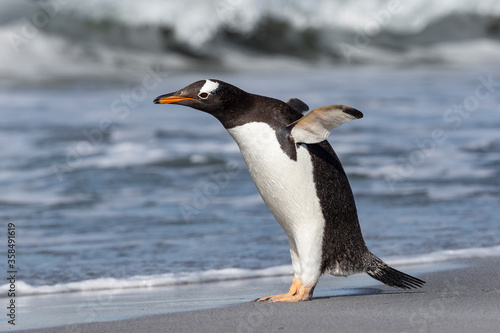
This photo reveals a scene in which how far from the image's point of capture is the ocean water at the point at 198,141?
6.33 m

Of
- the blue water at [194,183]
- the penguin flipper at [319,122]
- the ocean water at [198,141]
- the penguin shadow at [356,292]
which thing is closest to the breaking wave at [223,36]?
the ocean water at [198,141]

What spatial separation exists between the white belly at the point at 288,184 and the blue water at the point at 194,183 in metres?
1.32

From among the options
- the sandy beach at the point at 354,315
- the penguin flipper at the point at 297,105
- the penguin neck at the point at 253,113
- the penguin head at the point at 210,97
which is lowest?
the sandy beach at the point at 354,315

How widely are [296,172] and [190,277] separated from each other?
1.58 m

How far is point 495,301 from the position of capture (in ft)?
13.4

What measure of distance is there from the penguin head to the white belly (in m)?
0.14

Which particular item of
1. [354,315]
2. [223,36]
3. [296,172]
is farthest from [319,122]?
[223,36]

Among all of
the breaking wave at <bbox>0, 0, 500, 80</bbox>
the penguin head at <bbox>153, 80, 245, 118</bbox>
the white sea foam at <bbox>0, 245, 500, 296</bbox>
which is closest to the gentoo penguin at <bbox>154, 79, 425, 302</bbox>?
the penguin head at <bbox>153, 80, 245, 118</bbox>

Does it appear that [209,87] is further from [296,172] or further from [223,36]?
[223,36]

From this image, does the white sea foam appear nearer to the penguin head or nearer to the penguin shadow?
the penguin shadow

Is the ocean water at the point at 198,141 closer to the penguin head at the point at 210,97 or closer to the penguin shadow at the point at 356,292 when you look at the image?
the penguin shadow at the point at 356,292

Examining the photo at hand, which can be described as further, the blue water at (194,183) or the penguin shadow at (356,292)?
the blue water at (194,183)

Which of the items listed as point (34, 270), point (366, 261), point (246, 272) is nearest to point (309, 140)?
point (366, 261)

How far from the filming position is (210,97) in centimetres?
418
